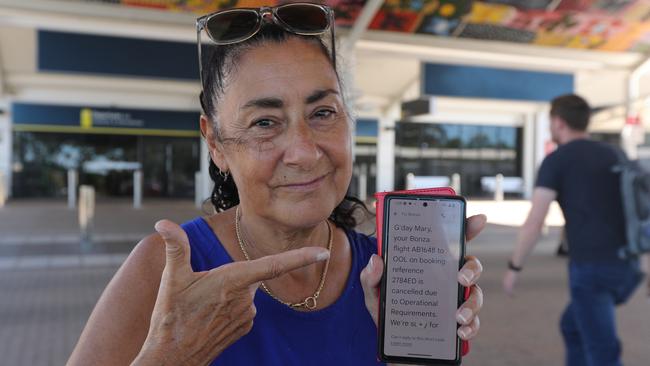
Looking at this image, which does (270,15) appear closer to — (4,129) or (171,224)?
(171,224)

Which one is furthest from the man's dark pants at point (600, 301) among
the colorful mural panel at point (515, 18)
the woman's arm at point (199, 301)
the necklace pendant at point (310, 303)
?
the colorful mural panel at point (515, 18)

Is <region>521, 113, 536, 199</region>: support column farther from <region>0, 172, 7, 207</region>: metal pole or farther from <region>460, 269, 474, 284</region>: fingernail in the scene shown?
<region>460, 269, 474, 284</region>: fingernail

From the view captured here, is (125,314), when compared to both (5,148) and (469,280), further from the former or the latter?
(5,148)

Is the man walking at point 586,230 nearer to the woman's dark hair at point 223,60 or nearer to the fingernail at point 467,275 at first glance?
the fingernail at point 467,275

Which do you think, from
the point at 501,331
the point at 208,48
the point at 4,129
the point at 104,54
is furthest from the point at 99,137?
the point at 208,48

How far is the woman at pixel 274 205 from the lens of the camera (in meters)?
1.32

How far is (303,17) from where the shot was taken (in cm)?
143

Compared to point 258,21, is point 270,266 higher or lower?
lower

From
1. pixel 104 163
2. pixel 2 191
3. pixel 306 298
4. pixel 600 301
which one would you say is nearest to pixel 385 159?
pixel 104 163

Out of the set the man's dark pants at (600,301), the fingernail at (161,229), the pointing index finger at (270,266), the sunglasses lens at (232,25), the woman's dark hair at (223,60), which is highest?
the sunglasses lens at (232,25)

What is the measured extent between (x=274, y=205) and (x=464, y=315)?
0.55 m

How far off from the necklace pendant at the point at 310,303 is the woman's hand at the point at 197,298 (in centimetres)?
40

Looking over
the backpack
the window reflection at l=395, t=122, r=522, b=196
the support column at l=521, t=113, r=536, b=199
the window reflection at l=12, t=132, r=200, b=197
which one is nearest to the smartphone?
the backpack

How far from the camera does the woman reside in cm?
132
